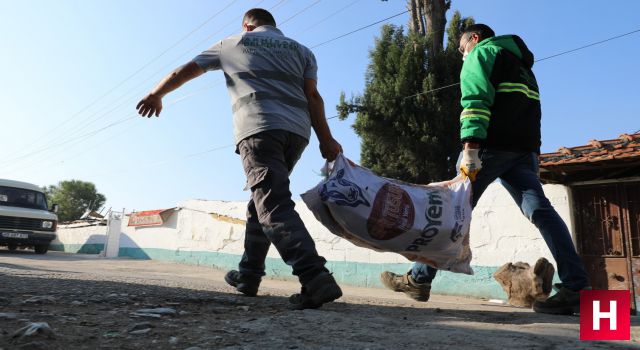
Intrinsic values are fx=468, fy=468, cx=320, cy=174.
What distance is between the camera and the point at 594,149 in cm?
748

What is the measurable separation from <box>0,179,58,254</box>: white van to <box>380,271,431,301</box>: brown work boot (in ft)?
41.0

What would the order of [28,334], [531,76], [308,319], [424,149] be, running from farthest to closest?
[424,149] → [531,76] → [308,319] → [28,334]

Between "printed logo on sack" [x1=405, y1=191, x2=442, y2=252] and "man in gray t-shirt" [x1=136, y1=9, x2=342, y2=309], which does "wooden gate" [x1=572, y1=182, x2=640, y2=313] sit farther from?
"man in gray t-shirt" [x1=136, y1=9, x2=342, y2=309]

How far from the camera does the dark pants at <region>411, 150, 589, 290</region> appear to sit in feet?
9.24

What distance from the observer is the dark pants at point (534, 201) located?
282 centimetres

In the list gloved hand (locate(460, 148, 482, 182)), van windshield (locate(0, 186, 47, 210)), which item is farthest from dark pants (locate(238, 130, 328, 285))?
van windshield (locate(0, 186, 47, 210))

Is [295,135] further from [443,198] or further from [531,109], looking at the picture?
[531,109]

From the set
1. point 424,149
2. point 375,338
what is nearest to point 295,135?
point 375,338

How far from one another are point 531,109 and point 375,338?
2.01m

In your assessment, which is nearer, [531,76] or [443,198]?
[443,198]

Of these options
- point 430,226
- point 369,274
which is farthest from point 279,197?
point 369,274

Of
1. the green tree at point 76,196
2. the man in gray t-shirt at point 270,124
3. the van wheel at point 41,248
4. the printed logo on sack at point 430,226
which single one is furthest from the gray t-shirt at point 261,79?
the green tree at point 76,196

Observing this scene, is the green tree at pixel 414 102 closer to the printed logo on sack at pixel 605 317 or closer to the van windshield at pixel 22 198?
the van windshield at pixel 22 198

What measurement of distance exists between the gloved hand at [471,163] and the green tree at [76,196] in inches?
2216
